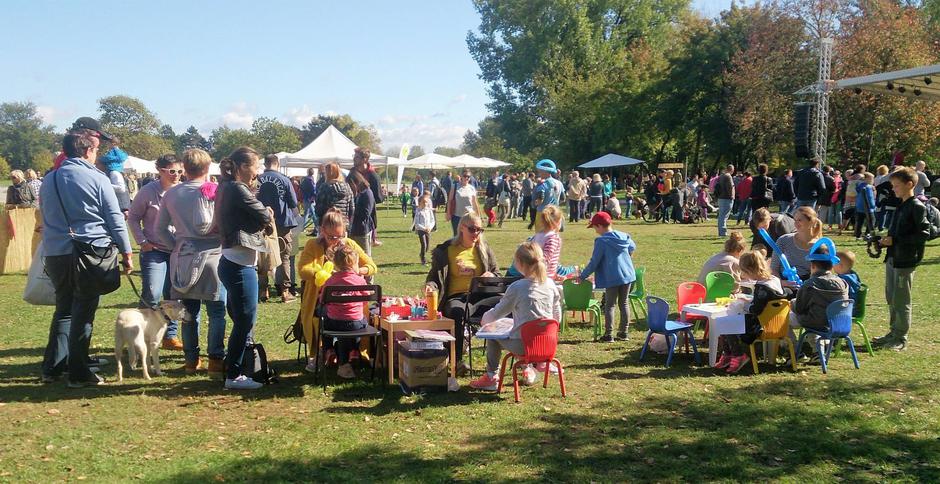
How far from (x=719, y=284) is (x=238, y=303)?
457 centimetres

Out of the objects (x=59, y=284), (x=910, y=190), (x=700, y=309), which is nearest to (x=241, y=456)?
(x=59, y=284)

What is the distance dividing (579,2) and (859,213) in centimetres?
3697

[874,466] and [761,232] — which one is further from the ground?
[761,232]

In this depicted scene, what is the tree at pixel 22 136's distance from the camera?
103 meters

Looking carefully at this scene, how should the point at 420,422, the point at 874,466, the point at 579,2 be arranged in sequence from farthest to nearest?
the point at 579,2, the point at 420,422, the point at 874,466

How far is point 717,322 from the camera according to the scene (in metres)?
6.39

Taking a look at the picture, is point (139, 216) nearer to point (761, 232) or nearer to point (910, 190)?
point (761, 232)

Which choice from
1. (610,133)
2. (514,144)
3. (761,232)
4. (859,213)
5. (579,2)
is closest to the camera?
(761,232)

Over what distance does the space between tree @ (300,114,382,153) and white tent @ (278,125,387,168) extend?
74649 mm

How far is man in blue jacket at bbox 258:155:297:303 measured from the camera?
9.03 meters

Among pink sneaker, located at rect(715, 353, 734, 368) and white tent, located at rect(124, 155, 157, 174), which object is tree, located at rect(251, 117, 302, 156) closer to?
white tent, located at rect(124, 155, 157, 174)

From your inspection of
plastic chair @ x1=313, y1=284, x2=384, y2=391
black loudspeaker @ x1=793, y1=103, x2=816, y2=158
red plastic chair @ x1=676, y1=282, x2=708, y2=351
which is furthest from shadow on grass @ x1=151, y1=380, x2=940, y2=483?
black loudspeaker @ x1=793, y1=103, x2=816, y2=158

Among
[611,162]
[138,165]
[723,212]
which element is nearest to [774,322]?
[723,212]

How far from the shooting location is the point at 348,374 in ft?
Answer: 20.4
